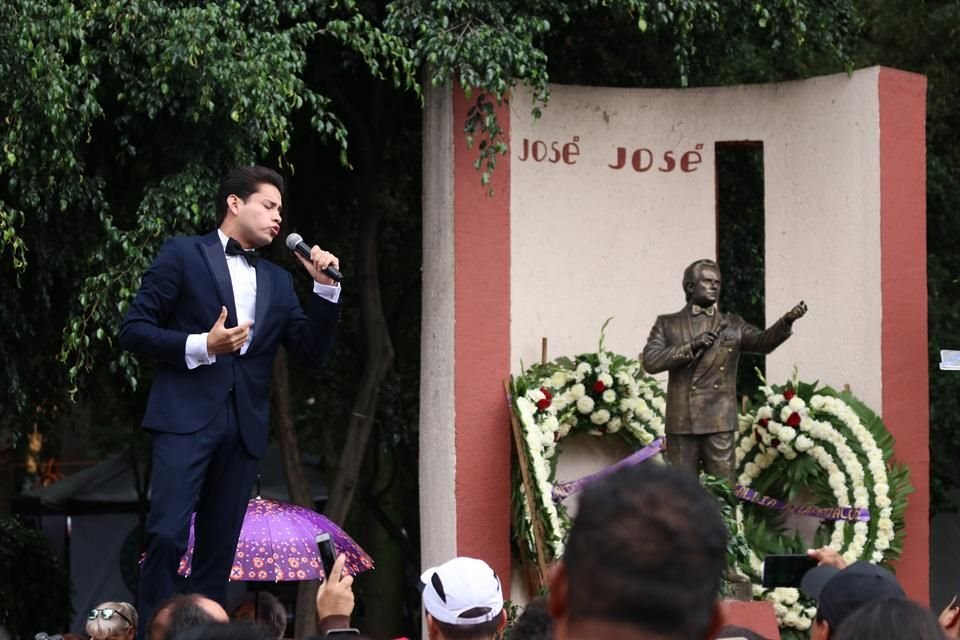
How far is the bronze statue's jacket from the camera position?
870 cm

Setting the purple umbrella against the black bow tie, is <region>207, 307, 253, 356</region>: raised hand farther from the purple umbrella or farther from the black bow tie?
the purple umbrella

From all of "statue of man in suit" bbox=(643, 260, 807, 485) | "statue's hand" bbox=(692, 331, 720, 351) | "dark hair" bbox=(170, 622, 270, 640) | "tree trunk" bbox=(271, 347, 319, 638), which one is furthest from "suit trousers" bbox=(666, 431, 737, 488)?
"dark hair" bbox=(170, 622, 270, 640)

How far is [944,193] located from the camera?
1263cm

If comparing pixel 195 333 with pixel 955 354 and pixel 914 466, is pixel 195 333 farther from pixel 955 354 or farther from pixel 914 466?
pixel 914 466

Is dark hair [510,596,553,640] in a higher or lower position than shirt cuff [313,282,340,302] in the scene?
lower

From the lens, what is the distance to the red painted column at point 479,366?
9477 millimetres

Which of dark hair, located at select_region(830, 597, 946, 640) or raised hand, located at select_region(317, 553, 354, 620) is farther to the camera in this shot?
raised hand, located at select_region(317, 553, 354, 620)

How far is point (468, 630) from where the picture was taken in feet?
12.6

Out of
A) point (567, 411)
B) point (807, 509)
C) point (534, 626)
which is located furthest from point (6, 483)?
point (534, 626)

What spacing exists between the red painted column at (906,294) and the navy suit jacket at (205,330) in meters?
4.80

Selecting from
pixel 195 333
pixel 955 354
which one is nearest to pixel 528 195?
pixel 955 354

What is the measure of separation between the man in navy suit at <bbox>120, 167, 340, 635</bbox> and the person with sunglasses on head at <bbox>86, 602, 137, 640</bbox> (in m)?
0.59

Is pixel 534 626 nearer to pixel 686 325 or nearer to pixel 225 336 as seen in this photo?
pixel 225 336

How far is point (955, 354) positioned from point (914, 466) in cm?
322
